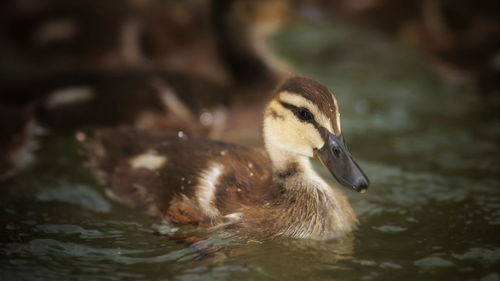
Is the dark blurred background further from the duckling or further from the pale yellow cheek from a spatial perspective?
the pale yellow cheek

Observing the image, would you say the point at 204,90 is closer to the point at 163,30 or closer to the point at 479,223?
the point at 163,30

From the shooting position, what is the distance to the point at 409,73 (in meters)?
5.72

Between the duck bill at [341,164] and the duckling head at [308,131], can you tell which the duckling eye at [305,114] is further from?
the duck bill at [341,164]

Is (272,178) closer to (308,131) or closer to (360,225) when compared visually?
→ (308,131)

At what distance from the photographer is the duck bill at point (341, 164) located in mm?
2449

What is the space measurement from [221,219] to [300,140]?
19.1 inches

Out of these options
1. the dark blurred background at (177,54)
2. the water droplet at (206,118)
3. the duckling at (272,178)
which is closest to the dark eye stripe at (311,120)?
the duckling at (272,178)

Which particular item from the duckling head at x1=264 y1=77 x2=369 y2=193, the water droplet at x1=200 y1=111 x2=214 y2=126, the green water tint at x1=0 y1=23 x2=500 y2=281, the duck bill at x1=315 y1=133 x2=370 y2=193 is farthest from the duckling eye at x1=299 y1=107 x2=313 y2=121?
the water droplet at x1=200 y1=111 x2=214 y2=126

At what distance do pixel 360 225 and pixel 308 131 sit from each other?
0.58 m

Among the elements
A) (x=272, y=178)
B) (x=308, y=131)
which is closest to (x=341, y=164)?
(x=308, y=131)

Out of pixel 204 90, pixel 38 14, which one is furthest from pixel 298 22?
pixel 38 14

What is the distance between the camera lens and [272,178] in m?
2.75

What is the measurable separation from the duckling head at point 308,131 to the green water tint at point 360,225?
13.9 inches

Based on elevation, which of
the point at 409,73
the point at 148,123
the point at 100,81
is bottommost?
the point at 148,123
